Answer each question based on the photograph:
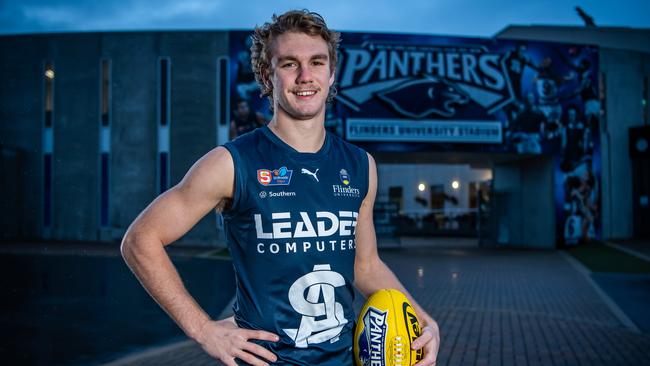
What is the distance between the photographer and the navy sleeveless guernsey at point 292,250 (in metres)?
2.05

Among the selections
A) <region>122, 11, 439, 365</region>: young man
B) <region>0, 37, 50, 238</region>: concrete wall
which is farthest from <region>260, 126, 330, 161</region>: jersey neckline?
<region>0, 37, 50, 238</region>: concrete wall

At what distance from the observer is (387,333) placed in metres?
2.25

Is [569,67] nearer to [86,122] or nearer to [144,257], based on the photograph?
[86,122]

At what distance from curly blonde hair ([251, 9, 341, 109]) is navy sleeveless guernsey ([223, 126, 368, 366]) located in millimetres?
371

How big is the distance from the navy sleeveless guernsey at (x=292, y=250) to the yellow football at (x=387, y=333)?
0.08m

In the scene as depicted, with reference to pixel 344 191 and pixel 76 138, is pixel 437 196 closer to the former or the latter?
pixel 76 138

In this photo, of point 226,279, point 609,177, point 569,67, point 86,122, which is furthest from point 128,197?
point 609,177

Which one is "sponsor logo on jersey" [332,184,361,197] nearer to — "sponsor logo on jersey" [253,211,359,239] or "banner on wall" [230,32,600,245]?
"sponsor logo on jersey" [253,211,359,239]

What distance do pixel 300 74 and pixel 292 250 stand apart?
693 mm

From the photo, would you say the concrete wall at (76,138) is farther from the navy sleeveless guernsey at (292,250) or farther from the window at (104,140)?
the navy sleeveless guernsey at (292,250)

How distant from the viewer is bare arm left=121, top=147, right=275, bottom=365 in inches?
74.0

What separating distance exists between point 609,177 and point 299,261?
2787 cm

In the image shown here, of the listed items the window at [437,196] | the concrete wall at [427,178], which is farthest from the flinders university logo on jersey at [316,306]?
the window at [437,196]

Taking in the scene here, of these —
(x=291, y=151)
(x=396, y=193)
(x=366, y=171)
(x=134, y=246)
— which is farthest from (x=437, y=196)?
(x=134, y=246)
